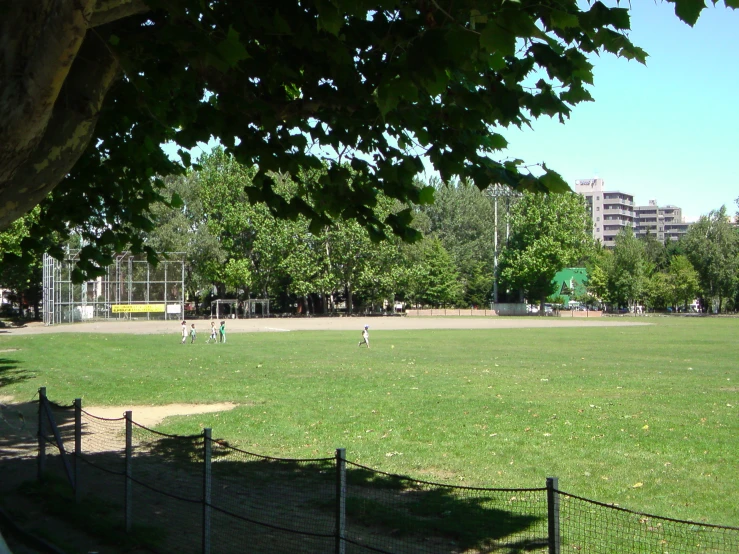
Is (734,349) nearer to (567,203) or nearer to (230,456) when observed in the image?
(230,456)

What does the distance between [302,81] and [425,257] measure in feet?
294

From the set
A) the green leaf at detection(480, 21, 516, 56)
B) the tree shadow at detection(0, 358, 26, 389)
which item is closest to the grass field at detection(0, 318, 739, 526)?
the tree shadow at detection(0, 358, 26, 389)

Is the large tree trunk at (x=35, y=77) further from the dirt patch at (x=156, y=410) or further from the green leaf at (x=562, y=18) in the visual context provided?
the dirt patch at (x=156, y=410)

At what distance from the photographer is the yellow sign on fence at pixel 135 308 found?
227 feet

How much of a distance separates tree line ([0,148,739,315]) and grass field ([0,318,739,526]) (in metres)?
35.3

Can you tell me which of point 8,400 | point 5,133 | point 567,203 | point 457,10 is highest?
point 567,203

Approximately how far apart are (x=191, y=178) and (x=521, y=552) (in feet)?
269

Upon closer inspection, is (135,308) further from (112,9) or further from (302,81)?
(112,9)

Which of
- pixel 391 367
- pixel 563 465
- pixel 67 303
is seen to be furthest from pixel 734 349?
pixel 67 303

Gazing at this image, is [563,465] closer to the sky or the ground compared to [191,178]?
closer to the ground

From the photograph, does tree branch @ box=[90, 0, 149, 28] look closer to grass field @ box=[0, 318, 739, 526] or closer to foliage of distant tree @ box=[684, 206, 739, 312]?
grass field @ box=[0, 318, 739, 526]

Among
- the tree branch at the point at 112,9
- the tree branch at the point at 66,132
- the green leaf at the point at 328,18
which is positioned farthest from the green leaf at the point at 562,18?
the tree branch at the point at 66,132

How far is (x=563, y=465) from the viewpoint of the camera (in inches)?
401

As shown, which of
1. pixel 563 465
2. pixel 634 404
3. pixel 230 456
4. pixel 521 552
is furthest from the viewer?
pixel 634 404
